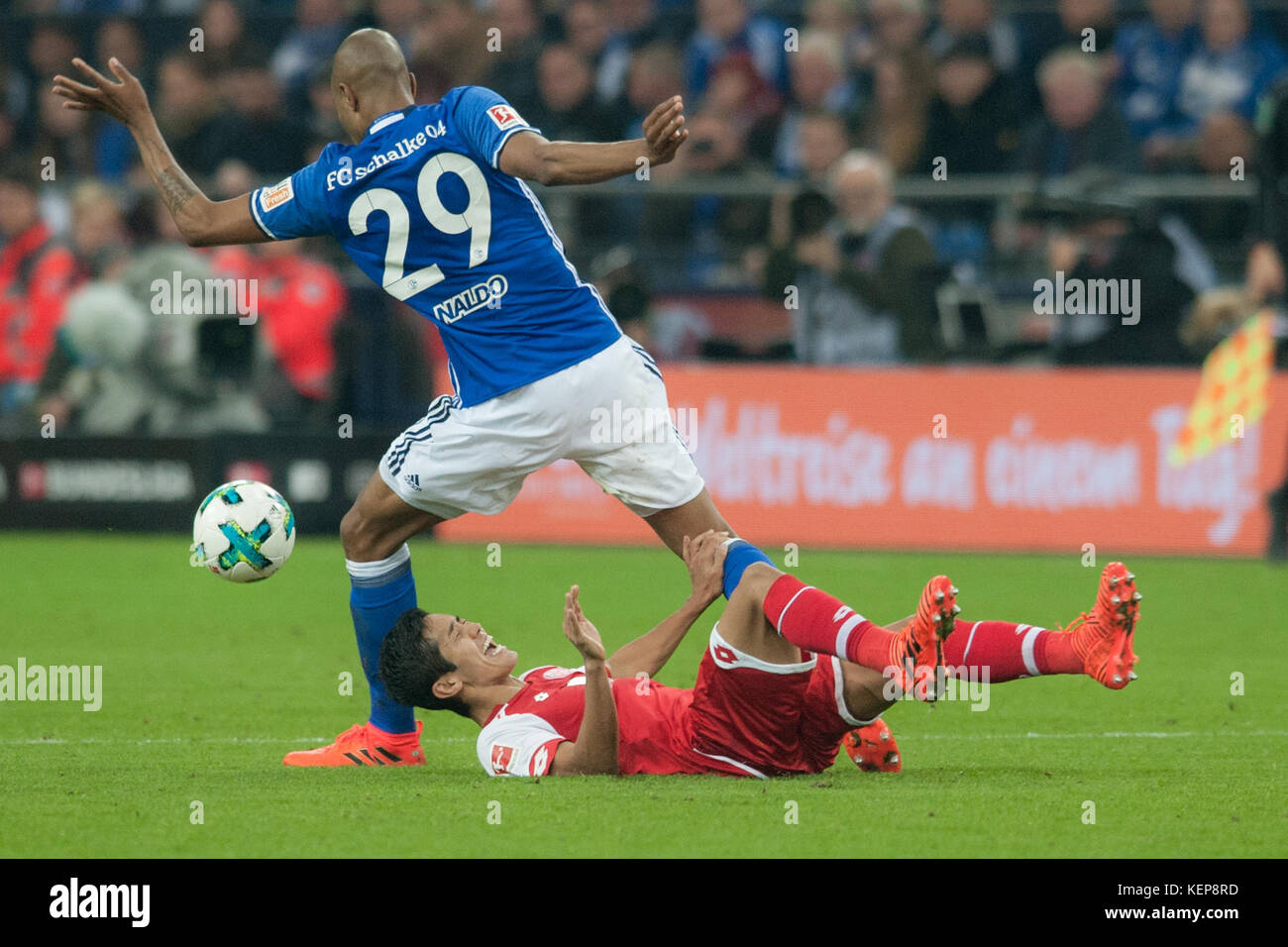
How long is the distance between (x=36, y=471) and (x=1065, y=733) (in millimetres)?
9843

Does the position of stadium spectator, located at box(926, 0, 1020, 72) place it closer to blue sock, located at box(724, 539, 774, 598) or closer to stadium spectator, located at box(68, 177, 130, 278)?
stadium spectator, located at box(68, 177, 130, 278)

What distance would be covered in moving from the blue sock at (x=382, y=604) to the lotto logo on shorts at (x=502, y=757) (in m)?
0.58

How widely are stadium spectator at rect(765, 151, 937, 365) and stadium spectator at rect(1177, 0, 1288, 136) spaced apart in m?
2.75

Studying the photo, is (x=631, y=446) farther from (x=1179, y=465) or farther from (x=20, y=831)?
(x=1179, y=465)

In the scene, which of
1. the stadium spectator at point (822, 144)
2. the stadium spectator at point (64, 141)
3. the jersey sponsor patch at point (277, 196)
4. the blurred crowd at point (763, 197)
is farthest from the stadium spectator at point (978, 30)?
the jersey sponsor patch at point (277, 196)

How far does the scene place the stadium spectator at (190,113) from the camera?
56.0 ft

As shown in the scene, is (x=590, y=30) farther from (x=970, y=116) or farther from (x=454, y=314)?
(x=454, y=314)

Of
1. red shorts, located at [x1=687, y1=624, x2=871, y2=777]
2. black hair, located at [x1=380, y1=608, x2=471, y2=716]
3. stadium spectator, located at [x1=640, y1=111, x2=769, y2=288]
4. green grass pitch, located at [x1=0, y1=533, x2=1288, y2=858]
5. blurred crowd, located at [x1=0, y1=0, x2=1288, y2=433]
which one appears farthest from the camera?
stadium spectator, located at [x1=640, y1=111, x2=769, y2=288]

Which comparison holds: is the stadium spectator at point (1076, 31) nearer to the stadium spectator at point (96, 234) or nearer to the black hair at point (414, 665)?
the stadium spectator at point (96, 234)

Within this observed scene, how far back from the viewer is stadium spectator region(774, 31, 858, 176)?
15.7m

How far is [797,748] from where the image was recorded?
621 cm

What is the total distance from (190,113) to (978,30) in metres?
6.81

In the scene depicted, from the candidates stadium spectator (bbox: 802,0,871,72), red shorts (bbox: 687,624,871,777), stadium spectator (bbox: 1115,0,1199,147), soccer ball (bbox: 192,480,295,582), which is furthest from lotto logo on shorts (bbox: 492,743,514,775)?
stadium spectator (bbox: 802,0,871,72)
